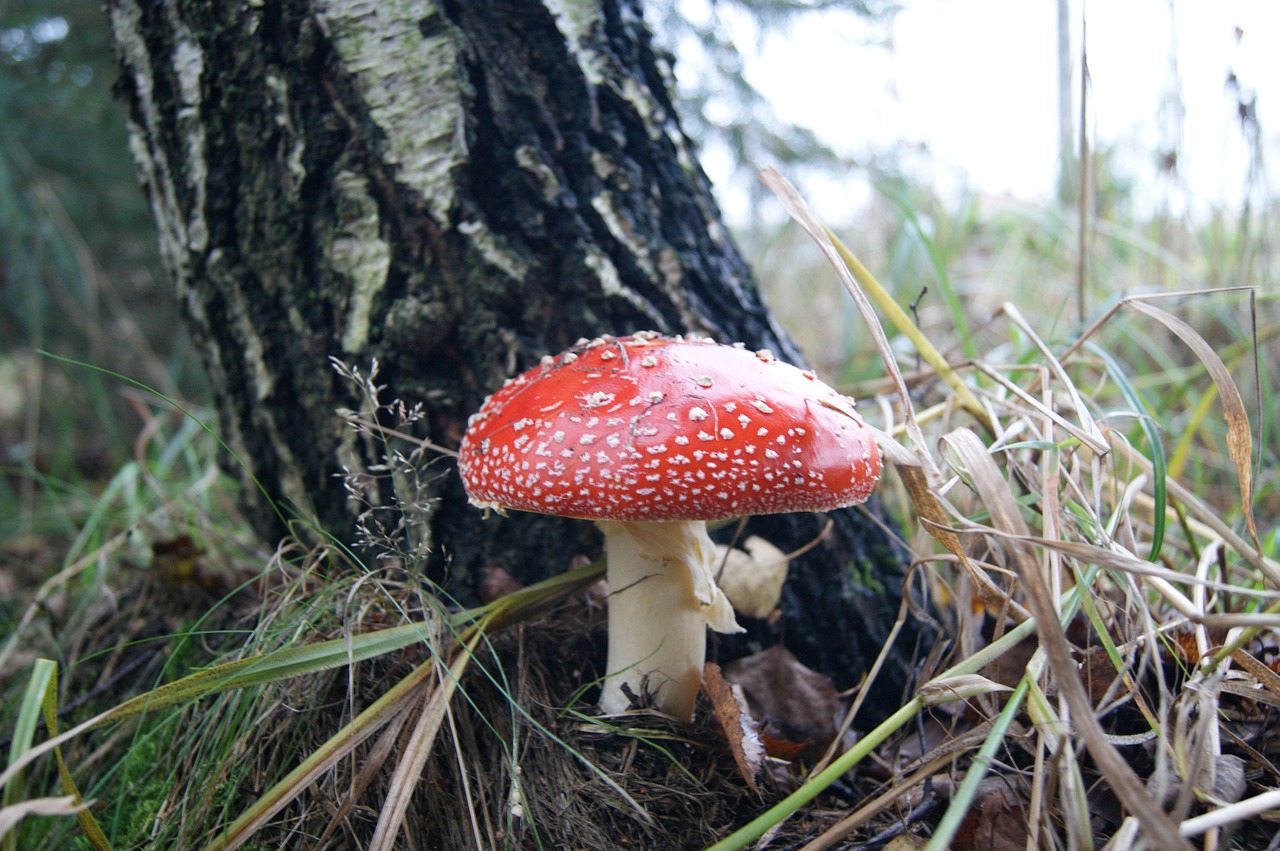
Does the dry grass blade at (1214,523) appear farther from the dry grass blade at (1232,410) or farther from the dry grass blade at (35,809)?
the dry grass blade at (35,809)

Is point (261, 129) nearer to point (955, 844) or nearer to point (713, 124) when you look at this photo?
point (955, 844)

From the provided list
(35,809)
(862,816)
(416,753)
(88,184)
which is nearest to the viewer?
(35,809)

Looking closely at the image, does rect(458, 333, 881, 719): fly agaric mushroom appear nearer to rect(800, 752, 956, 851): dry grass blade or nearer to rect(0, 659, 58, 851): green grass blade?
rect(800, 752, 956, 851): dry grass blade

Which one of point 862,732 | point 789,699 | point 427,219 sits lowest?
point 862,732

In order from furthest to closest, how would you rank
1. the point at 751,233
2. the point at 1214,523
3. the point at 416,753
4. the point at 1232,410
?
1. the point at 751,233
2. the point at 1214,523
3. the point at 1232,410
4. the point at 416,753

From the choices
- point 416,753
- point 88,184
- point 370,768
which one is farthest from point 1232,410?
point 88,184

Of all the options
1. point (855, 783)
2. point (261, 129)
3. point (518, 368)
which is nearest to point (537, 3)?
point (261, 129)

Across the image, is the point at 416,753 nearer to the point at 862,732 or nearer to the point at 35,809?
the point at 35,809
